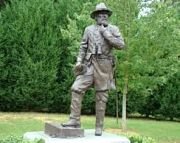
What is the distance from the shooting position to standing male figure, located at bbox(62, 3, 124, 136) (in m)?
8.80

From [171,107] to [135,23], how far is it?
6.94m

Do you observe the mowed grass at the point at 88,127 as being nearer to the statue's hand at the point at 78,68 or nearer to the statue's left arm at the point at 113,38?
the statue's hand at the point at 78,68

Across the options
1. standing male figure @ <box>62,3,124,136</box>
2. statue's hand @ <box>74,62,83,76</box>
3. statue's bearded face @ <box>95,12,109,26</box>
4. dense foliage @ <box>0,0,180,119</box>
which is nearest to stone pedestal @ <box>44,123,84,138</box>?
standing male figure @ <box>62,3,124,136</box>

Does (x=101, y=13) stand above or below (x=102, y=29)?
above

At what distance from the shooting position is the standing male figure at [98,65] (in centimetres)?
880

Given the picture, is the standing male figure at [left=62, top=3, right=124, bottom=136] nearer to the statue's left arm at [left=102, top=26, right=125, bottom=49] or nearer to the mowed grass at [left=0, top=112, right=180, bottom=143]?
the statue's left arm at [left=102, top=26, right=125, bottom=49]

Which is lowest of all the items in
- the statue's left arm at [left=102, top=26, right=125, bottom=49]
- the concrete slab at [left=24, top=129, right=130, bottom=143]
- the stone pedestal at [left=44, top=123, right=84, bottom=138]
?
the concrete slab at [left=24, top=129, right=130, bottom=143]

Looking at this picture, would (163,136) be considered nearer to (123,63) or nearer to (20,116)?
(123,63)

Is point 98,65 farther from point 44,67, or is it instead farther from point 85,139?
point 44,67

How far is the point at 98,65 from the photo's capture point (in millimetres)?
8906

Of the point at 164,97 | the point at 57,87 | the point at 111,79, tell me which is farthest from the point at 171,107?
the point at 111,79

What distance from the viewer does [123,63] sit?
16.1m

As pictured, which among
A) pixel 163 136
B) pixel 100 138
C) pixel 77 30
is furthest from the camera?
pixel 77 30

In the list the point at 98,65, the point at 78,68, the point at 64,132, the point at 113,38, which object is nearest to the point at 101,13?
the point at 113,38
